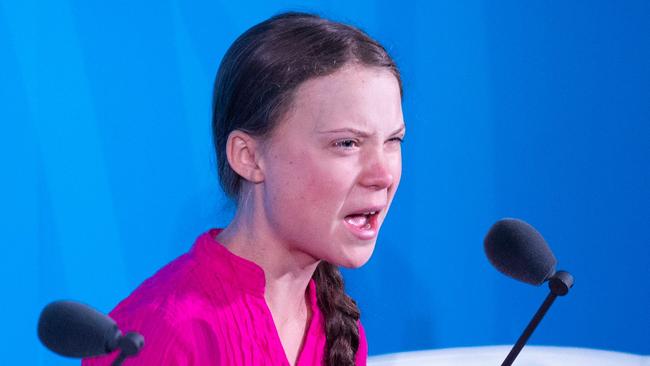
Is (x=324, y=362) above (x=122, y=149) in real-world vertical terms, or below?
below

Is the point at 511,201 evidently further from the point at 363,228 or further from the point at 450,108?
the point at 363,228

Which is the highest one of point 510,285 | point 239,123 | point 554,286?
point 239,123

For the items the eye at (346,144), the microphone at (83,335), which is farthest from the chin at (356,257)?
the microphone at (83,335)

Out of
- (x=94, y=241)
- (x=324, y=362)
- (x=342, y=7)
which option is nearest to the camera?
(x=324, y=362)

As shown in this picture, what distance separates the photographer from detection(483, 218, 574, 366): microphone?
84 cm

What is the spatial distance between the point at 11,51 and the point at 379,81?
0.49 meters

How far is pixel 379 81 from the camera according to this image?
3.27 ft

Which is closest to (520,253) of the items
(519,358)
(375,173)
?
(375,173)

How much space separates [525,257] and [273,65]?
1.05ft

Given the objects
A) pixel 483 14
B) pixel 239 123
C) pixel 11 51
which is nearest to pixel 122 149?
pixel 11 51

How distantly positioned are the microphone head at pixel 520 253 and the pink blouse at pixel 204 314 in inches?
11.2

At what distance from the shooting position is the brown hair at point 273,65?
0.98 m

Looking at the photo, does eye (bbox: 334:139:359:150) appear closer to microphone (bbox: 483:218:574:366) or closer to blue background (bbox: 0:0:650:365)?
microphone (bbox: 483:218:574:366)

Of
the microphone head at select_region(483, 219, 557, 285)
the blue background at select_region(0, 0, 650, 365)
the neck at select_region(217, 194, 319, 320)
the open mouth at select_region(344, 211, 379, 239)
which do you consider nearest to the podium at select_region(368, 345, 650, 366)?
the blue background at select_region(0, 0, 650, 365)
